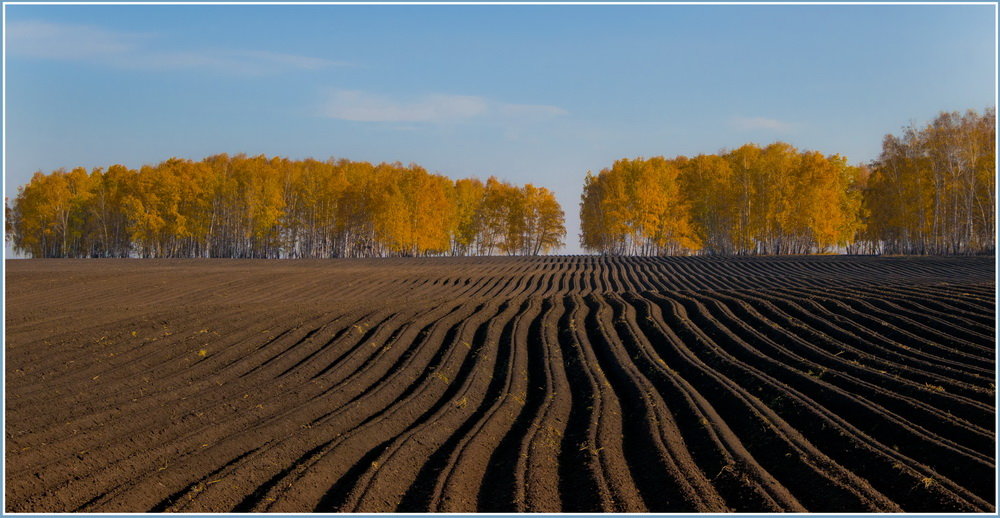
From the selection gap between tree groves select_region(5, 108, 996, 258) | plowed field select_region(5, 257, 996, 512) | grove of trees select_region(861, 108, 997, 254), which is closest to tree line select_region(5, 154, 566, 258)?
gap between tree groves select_region(5, 108, 996, 258)

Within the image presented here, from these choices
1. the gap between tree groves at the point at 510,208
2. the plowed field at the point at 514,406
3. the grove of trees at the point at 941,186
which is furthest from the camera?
the gap between tree groves at the point at 510,208

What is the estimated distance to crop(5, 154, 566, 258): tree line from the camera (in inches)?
2367

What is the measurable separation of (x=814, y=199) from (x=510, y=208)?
27872mm

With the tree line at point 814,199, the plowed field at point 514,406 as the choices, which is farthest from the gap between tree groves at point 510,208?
the plowed field at point 514,406

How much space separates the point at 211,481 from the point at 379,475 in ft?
4.59

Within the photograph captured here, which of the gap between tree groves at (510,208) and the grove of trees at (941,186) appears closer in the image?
the grove of trees at (941,186)

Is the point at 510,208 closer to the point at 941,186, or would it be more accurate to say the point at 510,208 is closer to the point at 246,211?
the point at 246,211

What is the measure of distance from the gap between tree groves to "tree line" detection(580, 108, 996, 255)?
0.36 ft

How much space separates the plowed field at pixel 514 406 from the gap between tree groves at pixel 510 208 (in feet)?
114

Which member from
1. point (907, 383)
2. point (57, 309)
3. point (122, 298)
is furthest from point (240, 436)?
point (122, 298)

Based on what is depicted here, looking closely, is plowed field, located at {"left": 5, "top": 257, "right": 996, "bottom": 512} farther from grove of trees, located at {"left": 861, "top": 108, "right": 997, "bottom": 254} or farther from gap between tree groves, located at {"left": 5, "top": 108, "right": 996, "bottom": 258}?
gap between tree groves, located at {"left": 5, "top": 108, "right": 996, "bottom": 258}

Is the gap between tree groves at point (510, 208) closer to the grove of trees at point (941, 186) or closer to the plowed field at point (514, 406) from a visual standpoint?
the grove of trees at point (941, 186)

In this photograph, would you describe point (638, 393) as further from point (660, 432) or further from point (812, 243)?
Result: point (812, 243)

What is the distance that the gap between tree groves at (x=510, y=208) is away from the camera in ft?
163
